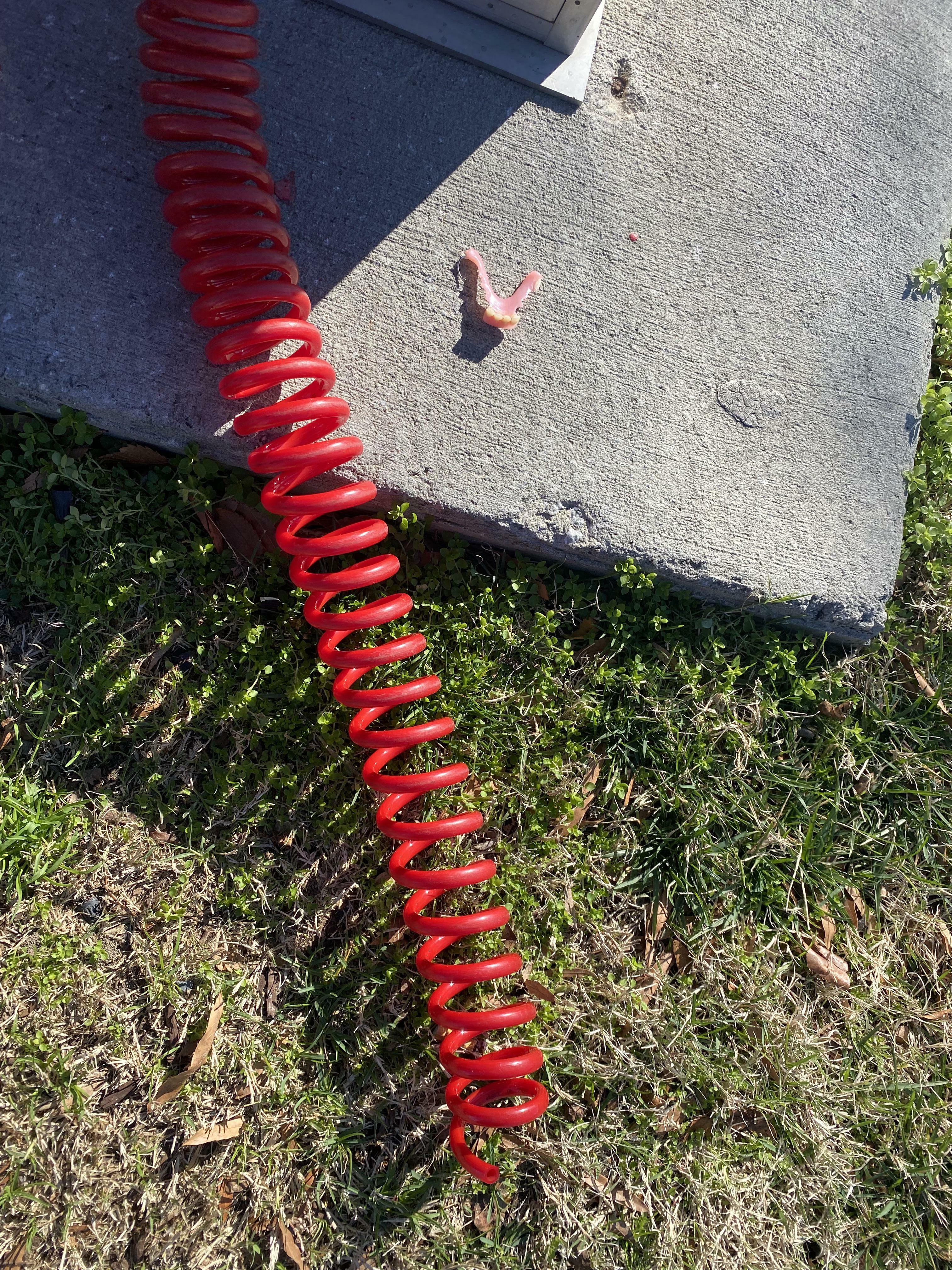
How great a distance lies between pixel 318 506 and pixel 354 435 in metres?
0.46

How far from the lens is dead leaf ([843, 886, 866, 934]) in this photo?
3287mm

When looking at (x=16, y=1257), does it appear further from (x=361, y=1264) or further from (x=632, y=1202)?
(x=632, y=1202)

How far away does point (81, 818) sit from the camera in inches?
113

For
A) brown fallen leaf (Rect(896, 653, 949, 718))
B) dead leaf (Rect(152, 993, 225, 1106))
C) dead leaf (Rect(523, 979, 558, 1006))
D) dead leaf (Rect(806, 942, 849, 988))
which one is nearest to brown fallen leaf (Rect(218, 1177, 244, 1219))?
dead leaf (Rect(152, 993, 225, 1106))

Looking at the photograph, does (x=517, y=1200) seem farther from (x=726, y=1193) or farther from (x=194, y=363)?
(x=194, y=363)

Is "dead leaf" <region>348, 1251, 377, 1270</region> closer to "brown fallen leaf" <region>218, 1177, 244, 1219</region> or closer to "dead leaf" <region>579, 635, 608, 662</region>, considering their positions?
"brown fallen leaf" <region>218, 1177, 244, 1219</region>

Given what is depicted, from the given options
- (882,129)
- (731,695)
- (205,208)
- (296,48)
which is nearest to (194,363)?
(205,208)

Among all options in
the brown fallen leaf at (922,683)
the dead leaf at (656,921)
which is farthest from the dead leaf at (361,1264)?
the brown fallen leaf at (922,683)

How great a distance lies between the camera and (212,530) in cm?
291

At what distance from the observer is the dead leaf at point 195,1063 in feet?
9.04

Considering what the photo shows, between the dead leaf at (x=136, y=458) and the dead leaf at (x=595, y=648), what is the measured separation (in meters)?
1.54

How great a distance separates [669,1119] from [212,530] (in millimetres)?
2499

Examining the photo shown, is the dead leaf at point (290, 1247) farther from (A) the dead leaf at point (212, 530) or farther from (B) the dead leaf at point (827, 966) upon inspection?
(A) the dead leaf at point (212, 530)

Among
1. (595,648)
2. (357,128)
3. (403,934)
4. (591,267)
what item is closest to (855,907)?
(595,648)
